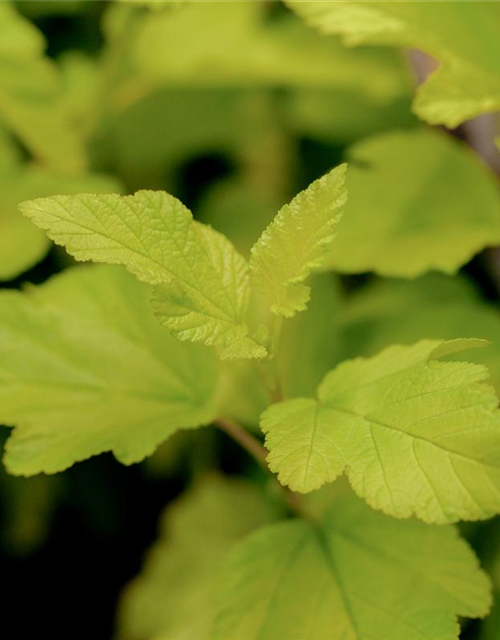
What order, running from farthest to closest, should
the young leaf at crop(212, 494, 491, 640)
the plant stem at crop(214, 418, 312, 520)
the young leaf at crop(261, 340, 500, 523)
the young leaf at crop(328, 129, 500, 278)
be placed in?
the young leaf at crop(328, 129, 500, 278) < the plant stem at crop(214, 418, 312, 520) < the young leaf at crop(212, 494, 491, 640) < the young leaf at crop(261, 340, 500, 523)

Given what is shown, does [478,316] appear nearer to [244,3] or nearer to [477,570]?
[477,570]

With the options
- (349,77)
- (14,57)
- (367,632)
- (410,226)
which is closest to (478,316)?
(410,226)

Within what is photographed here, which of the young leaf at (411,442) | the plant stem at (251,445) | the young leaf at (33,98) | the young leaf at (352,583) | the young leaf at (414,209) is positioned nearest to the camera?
the young leaf at (411,442)

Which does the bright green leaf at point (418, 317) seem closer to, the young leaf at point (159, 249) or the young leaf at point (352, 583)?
the young leaf at point (352, 583)

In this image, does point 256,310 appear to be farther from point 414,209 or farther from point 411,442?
point 411,442

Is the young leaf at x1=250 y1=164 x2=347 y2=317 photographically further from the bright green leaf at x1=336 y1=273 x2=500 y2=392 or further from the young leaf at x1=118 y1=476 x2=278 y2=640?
the young leaf at x1=118 y1=476 x2=278 y2=640

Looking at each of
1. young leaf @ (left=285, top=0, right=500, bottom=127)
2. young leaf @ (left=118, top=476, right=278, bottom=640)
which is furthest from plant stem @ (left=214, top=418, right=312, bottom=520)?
young leaf @ (left=285, top=0, right=500, bottom=127)

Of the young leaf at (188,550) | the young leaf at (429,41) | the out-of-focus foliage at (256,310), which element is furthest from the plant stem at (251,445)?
the young leaf at (429,41)
